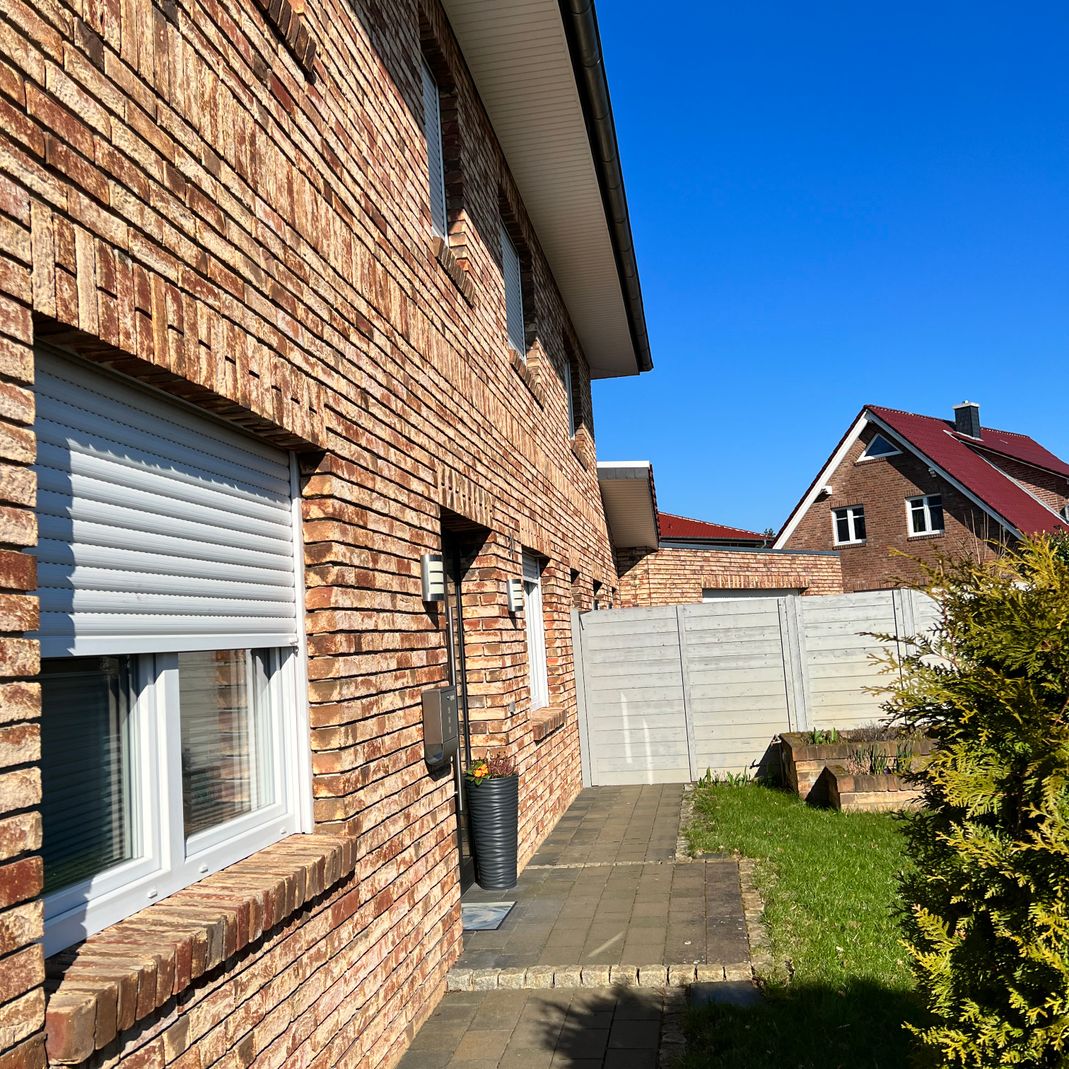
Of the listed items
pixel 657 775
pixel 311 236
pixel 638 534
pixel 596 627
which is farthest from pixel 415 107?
pixel 638 534

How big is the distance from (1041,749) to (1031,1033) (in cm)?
69

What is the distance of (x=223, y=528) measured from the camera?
11.3 feet

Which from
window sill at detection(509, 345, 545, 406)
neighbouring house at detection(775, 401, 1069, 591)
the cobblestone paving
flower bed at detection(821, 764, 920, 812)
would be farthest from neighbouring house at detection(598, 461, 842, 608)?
the cobblestone paving

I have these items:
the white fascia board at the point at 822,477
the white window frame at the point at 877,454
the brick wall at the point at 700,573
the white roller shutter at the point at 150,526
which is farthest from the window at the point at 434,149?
the white fascia board at the point at 822,477

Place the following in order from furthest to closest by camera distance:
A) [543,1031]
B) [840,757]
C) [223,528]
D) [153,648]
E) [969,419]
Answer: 1. [969,419]
2. [840,757]
3. [543,1031]
4. [223,528]
5. [153,648]

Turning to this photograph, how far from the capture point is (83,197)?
251 centimetres

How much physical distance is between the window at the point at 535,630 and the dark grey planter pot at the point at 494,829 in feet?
7.77

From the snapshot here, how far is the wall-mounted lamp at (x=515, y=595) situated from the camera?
7657 mm

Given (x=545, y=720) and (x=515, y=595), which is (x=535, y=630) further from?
(x=515, y=595)

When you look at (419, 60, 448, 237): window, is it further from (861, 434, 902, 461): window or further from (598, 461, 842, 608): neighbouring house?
(861, 434, 902, 461): window

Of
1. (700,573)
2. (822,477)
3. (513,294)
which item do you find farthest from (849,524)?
(513,294)

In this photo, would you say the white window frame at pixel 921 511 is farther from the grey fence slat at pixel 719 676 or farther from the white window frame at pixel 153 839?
the white window frame at pixel 153 839

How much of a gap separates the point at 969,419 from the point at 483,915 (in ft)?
108

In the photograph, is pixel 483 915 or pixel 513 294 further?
pixel 513 294
